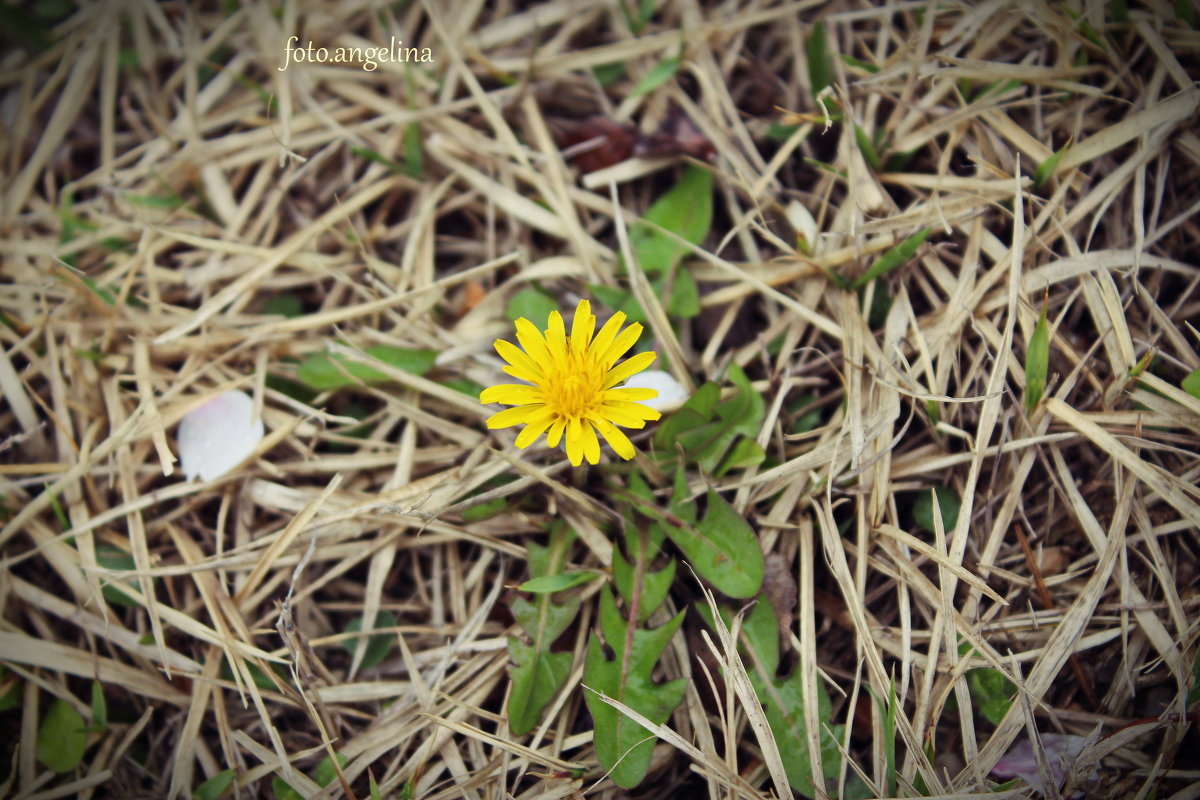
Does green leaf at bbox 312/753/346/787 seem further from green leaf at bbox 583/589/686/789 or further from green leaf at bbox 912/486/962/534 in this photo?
green leaf at bbox 912/486/962/534

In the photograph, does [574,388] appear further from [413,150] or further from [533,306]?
[413,150]

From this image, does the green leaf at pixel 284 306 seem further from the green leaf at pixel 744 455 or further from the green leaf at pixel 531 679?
the green leaf at pixel 744 455

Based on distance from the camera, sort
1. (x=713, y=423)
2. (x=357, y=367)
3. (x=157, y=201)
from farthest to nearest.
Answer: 1. (x=157, y=201)
2. (x=357, y=367)
3. (x=713, y=423)

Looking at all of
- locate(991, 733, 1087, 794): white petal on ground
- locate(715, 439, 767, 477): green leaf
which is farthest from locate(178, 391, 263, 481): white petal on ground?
locate(991, 733, 1087, 794): white petal on ground

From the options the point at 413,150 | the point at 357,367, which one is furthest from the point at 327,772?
the point at 413,150

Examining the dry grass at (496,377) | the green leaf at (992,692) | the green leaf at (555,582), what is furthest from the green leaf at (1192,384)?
the green leaf at (555,582)

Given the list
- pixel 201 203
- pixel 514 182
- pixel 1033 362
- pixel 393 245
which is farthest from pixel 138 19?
pixel 1033 362

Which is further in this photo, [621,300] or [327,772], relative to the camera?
[621,300]
